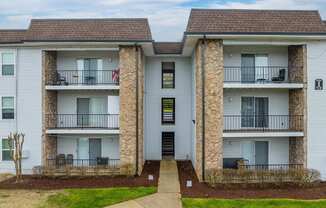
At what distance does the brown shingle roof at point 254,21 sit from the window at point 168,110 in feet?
27.8

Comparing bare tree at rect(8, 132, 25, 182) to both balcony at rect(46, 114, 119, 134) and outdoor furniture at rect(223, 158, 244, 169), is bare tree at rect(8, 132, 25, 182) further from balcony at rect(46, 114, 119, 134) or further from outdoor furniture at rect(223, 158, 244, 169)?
outdoor furniture at rect(223, 158, 244, 169)

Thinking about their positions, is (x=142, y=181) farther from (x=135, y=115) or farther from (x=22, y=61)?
(x=22, y=61)

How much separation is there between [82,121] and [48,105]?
2304mm

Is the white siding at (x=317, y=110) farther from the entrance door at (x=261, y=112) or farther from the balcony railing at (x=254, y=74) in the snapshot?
the entrance door at (x=261, y=112)

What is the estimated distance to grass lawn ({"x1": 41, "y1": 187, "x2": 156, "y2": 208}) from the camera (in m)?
15.7

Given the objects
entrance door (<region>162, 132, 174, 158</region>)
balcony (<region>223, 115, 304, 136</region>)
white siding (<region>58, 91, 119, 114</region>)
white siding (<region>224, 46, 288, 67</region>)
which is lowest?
entrance door (<region>162, 132, 174, 158</region>)

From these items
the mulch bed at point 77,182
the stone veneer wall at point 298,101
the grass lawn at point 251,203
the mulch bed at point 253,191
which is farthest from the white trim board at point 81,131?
the stone veneer wall at point 298,101

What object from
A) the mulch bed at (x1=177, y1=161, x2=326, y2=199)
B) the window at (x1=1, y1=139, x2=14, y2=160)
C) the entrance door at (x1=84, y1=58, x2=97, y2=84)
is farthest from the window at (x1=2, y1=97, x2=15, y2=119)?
the mulch bed at (x1=177, y1=161, x2=326, y2=199)

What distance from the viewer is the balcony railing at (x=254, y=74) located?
21562 millimetres

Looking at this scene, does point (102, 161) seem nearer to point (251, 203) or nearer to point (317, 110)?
point (251, 203)

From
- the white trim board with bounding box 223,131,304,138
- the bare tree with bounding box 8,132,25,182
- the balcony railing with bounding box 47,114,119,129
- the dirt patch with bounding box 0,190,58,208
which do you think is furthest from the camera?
the balcony railing with bounding box 47,114,119,129

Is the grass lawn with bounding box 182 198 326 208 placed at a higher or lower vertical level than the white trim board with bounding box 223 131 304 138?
lower

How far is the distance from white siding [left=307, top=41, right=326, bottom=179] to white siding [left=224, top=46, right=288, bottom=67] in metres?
2.03

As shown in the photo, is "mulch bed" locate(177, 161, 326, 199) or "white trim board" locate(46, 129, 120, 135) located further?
"white trim board" locate(46, 129, 120, 135)
